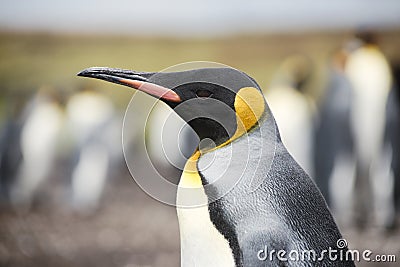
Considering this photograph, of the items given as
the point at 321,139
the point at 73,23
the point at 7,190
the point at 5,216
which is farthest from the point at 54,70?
the point at 321,139

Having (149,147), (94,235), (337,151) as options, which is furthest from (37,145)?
(337,151)

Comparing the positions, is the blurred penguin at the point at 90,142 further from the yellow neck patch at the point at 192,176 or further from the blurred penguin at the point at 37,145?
the yellow neck patch at the point at 192,176

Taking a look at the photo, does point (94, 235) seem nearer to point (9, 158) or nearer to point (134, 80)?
point (9, 158)

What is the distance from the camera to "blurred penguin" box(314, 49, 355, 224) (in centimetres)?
368

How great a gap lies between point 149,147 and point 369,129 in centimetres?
120

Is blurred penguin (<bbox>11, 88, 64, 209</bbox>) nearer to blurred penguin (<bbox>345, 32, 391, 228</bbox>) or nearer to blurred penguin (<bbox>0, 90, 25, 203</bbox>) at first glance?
blurred penguin (<bbox>0, 90, 25, 203</bbox>)

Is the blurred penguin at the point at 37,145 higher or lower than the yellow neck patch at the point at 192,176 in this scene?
higher

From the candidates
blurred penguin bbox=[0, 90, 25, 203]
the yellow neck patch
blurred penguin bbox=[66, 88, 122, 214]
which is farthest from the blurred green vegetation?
the yellow neck patch

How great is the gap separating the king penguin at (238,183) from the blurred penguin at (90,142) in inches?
140

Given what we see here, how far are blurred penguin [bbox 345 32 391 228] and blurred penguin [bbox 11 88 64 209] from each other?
216 centimetres

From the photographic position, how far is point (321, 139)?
3.82 metres

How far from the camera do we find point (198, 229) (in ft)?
3.44

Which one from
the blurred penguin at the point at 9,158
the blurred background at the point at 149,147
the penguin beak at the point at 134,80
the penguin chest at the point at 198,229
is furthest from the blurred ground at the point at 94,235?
the penguin beak at the point at 134,80

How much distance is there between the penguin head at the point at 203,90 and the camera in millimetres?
1018
